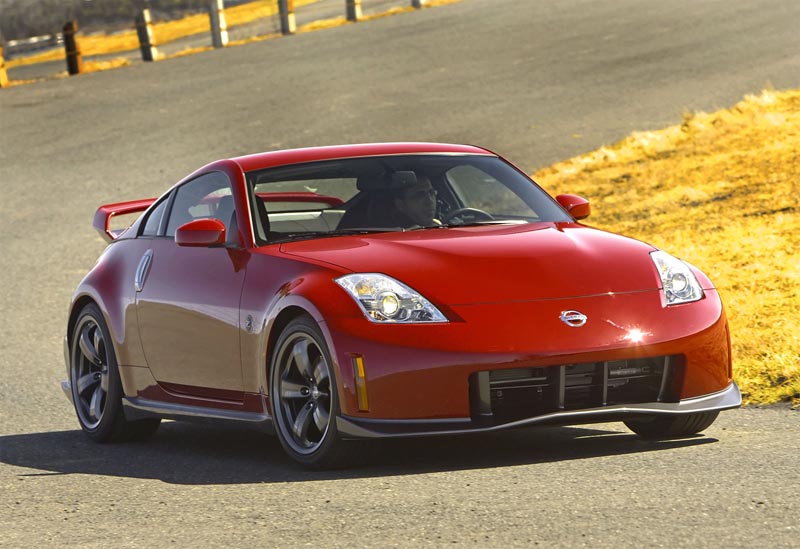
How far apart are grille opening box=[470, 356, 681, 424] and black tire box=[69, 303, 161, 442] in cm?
276

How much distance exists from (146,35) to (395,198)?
26954 mm

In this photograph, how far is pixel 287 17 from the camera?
35.7 meters

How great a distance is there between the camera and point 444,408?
632cm

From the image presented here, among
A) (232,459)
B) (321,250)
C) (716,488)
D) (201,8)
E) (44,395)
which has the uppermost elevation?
(321,250)

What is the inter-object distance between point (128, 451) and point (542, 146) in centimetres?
1397

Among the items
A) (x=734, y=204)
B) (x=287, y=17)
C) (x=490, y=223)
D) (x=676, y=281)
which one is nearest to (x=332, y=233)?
(x=490, y=223)

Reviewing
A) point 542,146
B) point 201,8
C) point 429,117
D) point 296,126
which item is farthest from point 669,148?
point 201,8

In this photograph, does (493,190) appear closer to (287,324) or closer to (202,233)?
(202,233)

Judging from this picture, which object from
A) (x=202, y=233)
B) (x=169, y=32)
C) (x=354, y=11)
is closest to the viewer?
(x=202, y=233)

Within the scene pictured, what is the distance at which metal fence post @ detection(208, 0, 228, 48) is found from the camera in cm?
3419

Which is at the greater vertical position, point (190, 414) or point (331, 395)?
point (331, 395)

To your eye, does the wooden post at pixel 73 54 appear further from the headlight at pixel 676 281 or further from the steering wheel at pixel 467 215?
the headlight at pixel 676 281

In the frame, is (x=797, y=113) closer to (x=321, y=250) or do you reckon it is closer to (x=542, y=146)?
(x=542, y=146)

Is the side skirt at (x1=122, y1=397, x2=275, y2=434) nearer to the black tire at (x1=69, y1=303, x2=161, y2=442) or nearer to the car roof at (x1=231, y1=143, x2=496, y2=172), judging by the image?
the black tire at (x1=69, y1=303, x2=161, y2=442)
